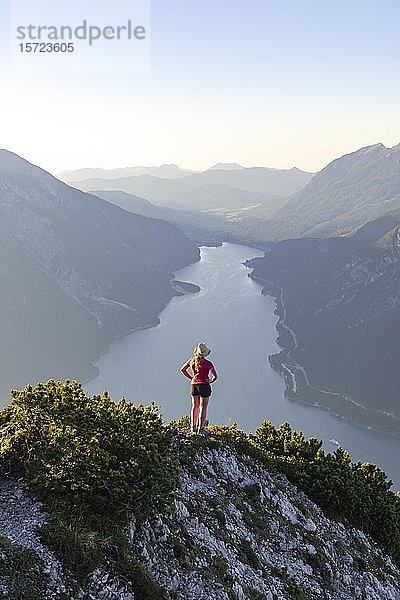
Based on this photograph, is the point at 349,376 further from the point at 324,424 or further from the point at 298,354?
the point at 324,424

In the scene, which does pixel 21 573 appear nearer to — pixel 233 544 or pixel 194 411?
pixel 233 544

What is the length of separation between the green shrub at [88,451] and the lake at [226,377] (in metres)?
94.4

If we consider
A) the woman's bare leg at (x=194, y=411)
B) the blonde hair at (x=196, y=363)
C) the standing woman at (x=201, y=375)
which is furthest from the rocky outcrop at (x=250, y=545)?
the blonde hair at (x=196, y=363)

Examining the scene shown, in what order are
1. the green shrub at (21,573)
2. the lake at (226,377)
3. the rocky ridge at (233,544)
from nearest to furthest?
the green shrub at (21,573) < the rocky ridge at (233,544) < the lake at (226,377)

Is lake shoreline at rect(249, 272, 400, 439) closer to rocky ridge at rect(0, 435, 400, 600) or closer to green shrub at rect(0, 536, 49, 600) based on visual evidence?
rocky ridge at rect(0, 435, 400, 600)

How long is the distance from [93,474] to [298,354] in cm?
16328

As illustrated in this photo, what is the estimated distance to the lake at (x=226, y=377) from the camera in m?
117

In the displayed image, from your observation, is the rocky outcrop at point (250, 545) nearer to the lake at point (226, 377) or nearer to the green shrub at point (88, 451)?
Result: the green shrub at point (88, 451)

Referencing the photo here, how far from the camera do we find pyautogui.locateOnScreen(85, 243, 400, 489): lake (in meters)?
117

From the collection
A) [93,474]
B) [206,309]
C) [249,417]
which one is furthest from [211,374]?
[206,309]

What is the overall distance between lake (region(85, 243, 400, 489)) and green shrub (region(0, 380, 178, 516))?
94.4m

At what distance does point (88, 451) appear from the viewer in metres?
12.5

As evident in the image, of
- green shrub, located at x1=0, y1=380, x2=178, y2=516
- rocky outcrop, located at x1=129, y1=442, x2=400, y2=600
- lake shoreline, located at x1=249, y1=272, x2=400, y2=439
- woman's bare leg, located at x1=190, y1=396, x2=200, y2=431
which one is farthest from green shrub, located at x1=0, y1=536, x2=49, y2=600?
lake shoreline, located at x1=249, y1=272, x2=400, y2=439

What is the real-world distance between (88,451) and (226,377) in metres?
128
